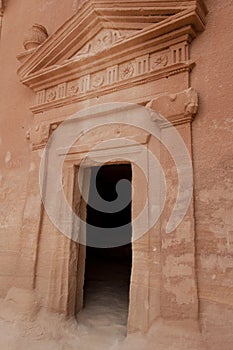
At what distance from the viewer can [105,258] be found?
7531 mm

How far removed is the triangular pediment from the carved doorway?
5.25 feet

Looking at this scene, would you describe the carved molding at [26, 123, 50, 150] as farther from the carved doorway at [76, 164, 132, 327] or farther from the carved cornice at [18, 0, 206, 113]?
the carved doorway at [76, 164, 132, 327]

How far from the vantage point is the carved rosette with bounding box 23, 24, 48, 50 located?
4.50 meters

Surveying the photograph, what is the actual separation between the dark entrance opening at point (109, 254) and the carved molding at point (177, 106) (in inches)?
78.5

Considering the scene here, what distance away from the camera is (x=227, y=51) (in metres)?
2.87

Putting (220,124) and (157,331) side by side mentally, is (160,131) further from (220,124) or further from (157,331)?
(157,331)

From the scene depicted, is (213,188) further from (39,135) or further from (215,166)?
(39,135)

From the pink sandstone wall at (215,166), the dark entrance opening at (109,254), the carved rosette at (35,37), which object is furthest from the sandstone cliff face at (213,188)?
the carved rosette at (35,37)

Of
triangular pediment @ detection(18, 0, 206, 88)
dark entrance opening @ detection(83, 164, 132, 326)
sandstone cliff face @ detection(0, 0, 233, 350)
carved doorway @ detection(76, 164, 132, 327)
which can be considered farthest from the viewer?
dark entrance opening @ detection(83, 164, 132, 326)

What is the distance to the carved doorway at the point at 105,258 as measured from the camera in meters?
3.71

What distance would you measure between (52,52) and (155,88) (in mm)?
Result: 1793

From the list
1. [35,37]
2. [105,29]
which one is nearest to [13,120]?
[35,37]

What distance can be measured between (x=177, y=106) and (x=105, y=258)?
17.9ft

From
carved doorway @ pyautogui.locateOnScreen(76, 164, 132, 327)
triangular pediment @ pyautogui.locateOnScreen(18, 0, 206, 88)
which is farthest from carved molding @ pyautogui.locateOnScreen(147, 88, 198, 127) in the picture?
carved doorway @ pyautogui.locateOnScreen(76, 164, 132, 327)
